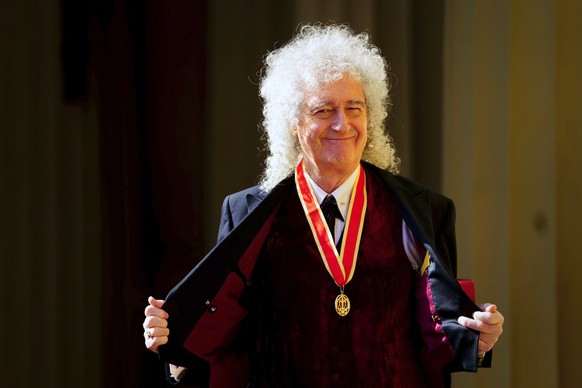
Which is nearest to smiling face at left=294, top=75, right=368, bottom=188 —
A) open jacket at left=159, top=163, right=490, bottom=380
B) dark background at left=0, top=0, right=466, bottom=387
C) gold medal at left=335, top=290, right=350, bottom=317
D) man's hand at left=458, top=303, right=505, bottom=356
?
open jacket at left=159, top=163, right=490, bottom=380

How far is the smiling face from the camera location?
1.80 metres

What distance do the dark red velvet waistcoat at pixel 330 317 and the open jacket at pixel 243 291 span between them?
4 cm

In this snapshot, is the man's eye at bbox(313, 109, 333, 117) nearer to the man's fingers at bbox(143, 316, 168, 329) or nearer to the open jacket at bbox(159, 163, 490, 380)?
the open jacket at bbox(159, 163, 490, 380)

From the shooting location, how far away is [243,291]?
1.84 metres

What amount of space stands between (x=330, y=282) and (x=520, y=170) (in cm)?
139

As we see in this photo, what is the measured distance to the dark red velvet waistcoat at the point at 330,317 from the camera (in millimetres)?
1736

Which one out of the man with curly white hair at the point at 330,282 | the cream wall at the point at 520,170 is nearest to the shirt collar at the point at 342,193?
the man with curly white hair at the point at 330,282

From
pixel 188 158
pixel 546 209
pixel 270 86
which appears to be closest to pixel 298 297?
pixel 270 86

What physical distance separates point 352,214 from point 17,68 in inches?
51.7

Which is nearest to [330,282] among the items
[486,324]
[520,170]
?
[486,324]

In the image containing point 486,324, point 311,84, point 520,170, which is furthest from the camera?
point 520,170

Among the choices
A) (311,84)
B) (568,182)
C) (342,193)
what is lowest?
(342,193)

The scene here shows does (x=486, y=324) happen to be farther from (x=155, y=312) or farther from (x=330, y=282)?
(x=155, y=312)

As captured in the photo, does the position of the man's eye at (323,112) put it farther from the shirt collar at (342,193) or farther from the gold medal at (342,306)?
the gold medal at (342,306)
